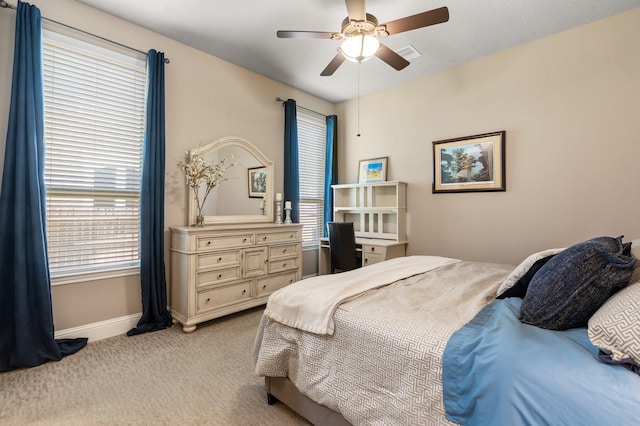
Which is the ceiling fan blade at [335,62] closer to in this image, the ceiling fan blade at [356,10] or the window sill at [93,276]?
the ceiling fan blade at [356,10]

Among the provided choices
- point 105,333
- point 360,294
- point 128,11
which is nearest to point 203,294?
point 105,333

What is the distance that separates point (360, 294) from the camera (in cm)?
167

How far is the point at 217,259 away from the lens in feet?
9.82

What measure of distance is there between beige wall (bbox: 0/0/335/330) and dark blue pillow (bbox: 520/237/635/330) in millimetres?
3107

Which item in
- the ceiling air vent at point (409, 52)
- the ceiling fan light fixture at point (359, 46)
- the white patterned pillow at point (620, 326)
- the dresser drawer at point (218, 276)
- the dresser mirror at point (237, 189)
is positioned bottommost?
the dresser drawer at point (218, 276)

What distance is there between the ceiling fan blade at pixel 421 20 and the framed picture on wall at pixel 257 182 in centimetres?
220

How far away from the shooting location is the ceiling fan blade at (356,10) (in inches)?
79.1

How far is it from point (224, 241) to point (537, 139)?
3381 mm

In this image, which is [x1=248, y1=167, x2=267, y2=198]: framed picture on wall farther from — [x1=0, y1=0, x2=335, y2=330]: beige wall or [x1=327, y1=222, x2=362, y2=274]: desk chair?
[x1=327, y1=222, x2=362, y2=274]: desk chair

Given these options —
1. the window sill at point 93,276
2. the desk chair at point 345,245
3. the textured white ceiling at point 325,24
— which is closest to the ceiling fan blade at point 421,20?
the textured white ceiling at point 325,24

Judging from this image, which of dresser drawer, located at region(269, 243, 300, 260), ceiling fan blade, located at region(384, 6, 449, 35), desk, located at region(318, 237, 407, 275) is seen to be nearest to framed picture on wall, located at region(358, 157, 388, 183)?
desk, located at region(318, 237, 407, 275)

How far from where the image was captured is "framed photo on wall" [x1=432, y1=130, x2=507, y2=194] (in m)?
3.34

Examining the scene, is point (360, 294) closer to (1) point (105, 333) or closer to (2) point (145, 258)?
(2) point (145, 258)

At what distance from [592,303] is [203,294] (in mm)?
2824
